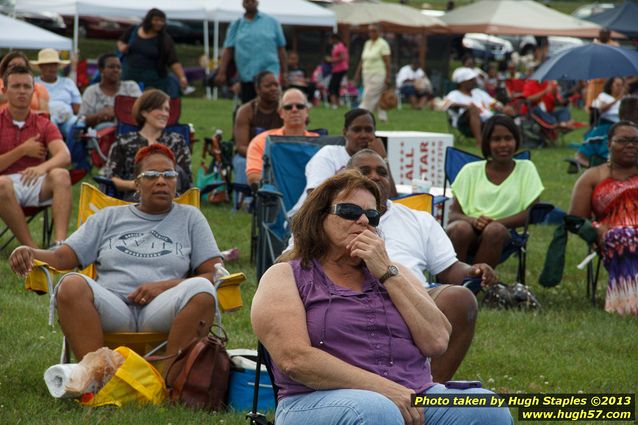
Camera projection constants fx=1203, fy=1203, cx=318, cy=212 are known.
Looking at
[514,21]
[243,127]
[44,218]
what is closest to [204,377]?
[44,218]

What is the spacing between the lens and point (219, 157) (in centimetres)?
1201

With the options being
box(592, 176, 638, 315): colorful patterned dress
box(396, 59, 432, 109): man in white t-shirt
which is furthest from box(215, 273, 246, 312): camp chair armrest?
box(396, 59, 432, 109): man in white t-shirt

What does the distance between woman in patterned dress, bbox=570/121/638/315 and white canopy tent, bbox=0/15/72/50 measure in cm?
1201

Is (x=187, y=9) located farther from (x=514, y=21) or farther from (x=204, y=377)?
(x=204, y=377)

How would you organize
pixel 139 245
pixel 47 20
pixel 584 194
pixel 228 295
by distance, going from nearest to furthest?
pixel 228 295
pixel 139 245
pixel 584 194
pixel 47 20

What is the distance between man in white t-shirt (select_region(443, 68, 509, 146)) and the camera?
1828cm

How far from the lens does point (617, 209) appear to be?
801 cm

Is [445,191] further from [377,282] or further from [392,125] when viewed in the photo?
[392,125]

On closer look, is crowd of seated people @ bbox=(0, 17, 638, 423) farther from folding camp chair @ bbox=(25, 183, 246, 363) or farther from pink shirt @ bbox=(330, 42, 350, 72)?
pink shirt @ bbox=(330, 42, 350, 72)

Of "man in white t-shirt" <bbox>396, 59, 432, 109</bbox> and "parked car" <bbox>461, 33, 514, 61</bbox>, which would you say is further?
"parked car" <bbox>461, 33, 514, 61</bbox>

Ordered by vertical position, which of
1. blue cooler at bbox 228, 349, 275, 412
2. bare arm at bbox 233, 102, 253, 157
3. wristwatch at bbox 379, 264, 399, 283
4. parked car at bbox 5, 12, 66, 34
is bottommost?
parked car at bbox 5, 12, 66, 34

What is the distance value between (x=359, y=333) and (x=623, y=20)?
3119cm

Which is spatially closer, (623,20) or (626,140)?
(626,140)

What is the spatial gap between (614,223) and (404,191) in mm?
1477
